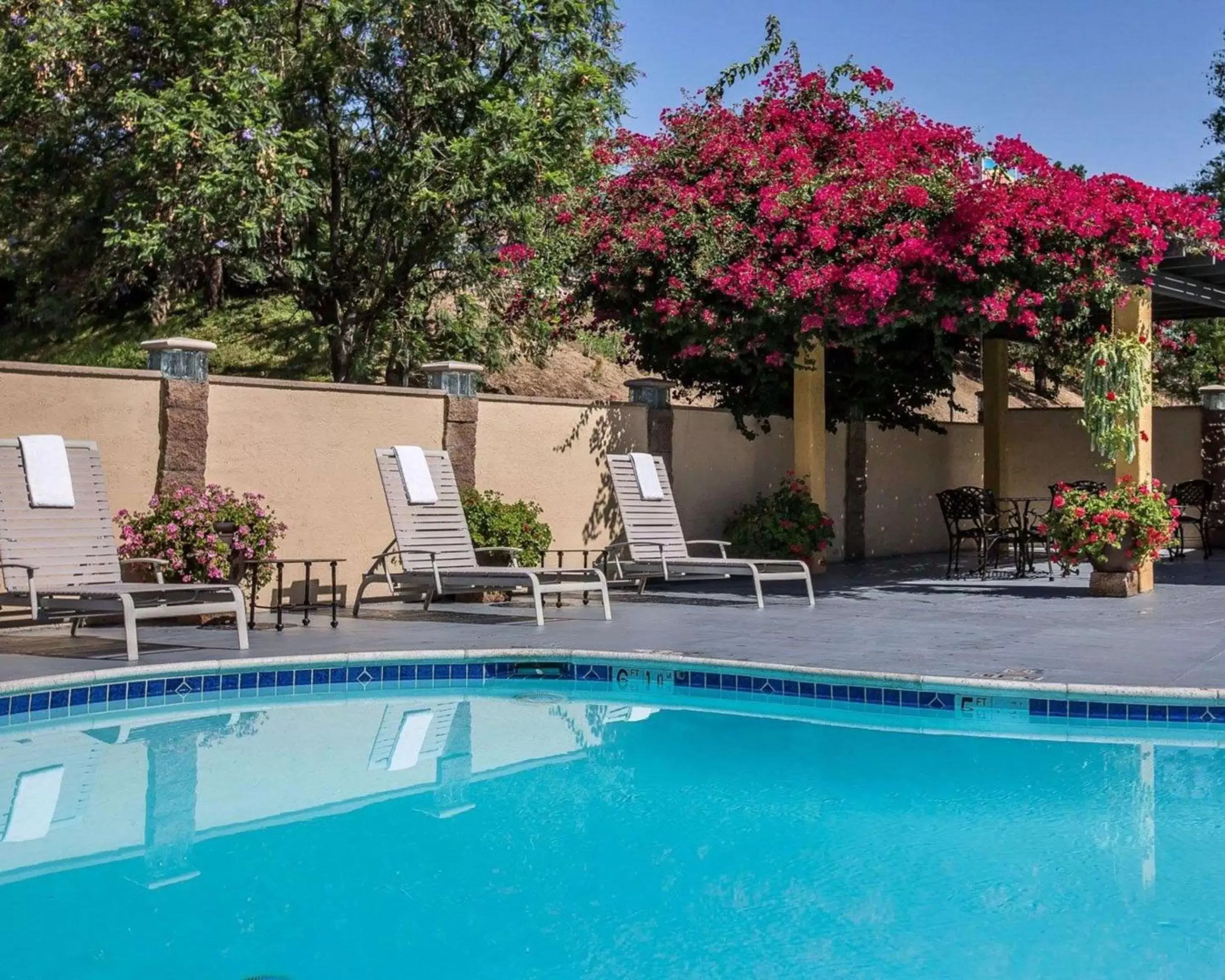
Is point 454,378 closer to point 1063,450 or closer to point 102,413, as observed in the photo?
point 102,413

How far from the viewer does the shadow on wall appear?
12867 millimetres

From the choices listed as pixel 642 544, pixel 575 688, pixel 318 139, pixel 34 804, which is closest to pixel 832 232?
pixel 642 544

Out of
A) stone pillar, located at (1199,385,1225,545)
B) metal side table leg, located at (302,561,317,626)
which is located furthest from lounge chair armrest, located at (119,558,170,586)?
stone pillar, located at (1199,385,1225,545)

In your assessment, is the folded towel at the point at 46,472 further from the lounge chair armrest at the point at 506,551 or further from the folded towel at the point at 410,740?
the lounge chair armrest at the point at 506,551

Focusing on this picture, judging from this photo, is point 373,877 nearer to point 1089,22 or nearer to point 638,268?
point 638,268

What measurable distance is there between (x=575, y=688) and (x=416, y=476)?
3.04 m

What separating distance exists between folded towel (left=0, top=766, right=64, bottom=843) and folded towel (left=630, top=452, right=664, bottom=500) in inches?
261

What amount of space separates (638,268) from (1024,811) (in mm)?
7795

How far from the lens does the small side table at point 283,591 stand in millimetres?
8711

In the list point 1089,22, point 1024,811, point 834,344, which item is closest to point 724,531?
point 834,344

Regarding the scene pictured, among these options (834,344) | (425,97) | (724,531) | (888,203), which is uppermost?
(425,97)

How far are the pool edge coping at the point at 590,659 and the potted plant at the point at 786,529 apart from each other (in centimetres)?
575

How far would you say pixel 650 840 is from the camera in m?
4.82

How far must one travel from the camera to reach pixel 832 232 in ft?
36.5
